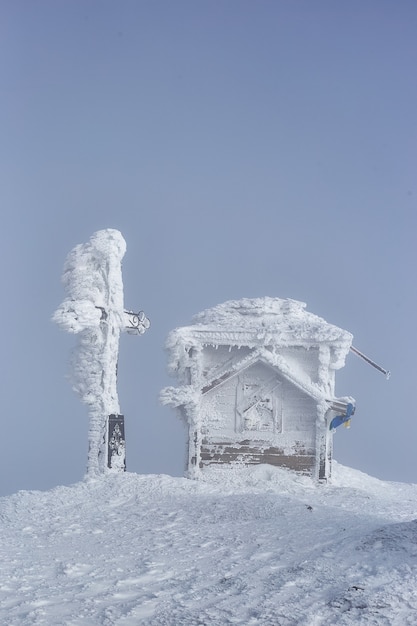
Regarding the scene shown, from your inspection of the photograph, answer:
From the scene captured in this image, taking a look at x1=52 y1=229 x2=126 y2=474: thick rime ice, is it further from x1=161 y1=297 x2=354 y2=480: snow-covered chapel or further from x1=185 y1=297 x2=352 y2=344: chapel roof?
x1=185 y1=297 x2=352 y2=344: chapel roof

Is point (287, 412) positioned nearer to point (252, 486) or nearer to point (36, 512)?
point (252, 486)

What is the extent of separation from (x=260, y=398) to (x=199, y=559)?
36.1 ft

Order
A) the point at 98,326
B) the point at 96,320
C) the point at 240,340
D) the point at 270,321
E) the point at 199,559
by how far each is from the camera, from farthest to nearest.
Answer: the point at 270,321
the point at 240,340
the point at 98,326
the point at 96,320
the point at 199,559

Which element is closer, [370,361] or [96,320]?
[96,320]

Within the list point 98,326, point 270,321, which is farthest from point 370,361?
point 98,326

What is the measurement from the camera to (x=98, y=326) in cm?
1714

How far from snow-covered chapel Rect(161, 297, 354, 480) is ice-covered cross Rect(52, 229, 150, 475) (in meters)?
2.87

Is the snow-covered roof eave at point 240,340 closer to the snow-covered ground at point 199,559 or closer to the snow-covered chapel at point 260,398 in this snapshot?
the snow-covered chapel at point 260,398

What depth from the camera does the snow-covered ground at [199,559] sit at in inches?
285

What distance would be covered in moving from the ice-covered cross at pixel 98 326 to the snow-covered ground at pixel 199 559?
1.64 meters

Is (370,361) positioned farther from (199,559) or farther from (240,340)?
(199,559)

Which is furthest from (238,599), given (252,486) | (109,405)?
(252,486)

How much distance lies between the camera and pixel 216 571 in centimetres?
881

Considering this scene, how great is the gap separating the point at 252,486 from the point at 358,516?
7.18 metres
